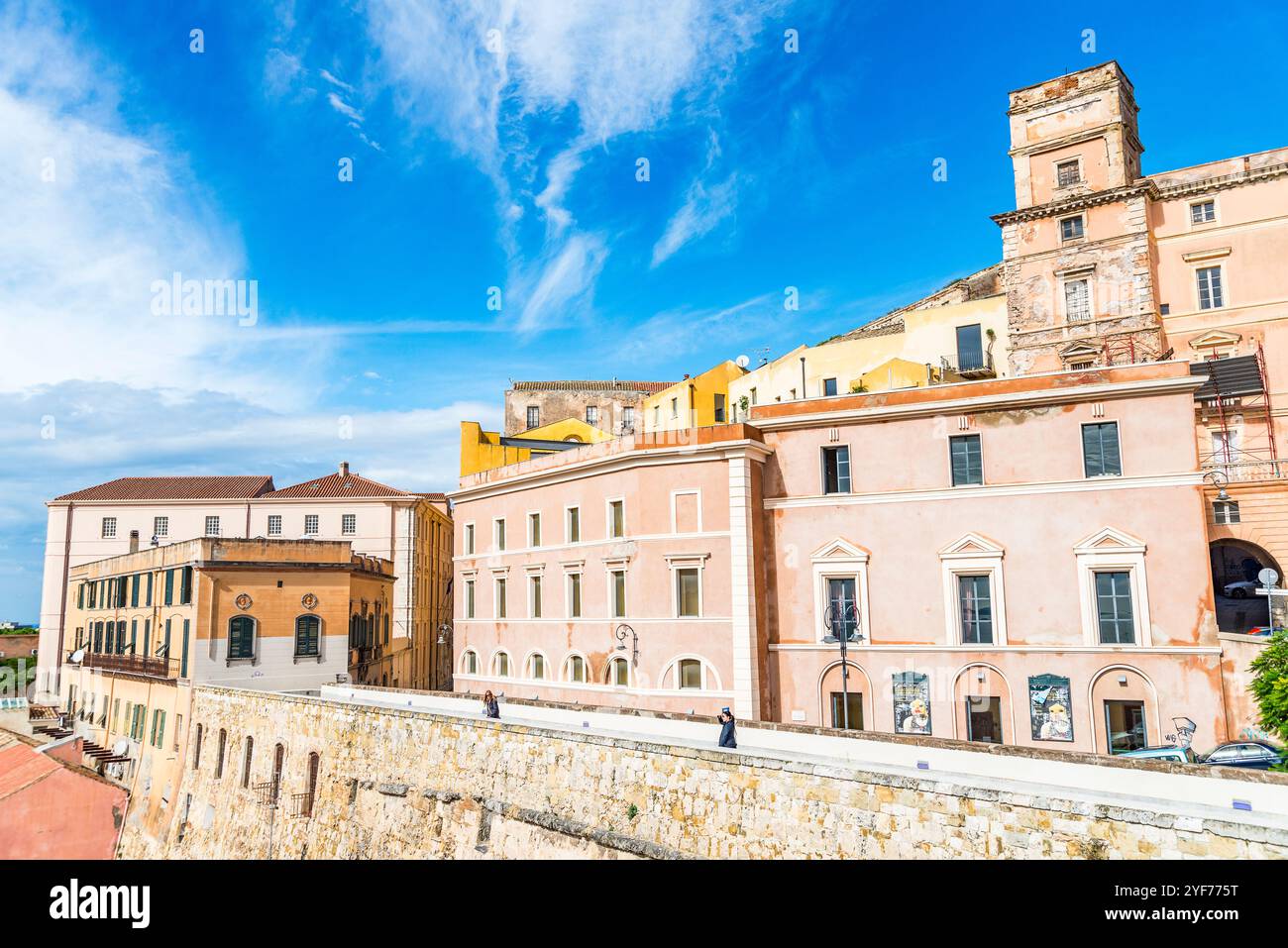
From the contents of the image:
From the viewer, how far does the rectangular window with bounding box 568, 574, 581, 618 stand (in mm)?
31000

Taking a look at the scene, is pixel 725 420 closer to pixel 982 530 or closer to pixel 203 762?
pixel 982 530

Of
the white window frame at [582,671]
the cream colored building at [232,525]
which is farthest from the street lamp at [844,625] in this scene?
the cream colored building at [232,525]

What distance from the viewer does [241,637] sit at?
3228 centimetres

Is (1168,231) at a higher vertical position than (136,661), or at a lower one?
higher

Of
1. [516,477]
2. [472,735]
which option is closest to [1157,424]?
[472,735]

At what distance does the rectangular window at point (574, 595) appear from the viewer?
3100cm

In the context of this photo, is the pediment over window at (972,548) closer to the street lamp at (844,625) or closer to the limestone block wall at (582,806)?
the street lamp at (844,625)

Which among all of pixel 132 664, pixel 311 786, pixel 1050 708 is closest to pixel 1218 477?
pixel 1050 708

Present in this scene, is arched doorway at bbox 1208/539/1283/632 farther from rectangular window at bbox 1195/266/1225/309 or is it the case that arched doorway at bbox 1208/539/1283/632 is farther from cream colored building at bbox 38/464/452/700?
cream colored building at bbox 38/464/452/700

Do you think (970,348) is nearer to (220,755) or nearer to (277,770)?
(277,770)

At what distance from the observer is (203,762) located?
29766mm

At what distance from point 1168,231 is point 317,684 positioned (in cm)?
3976

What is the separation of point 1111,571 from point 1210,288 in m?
17.8
